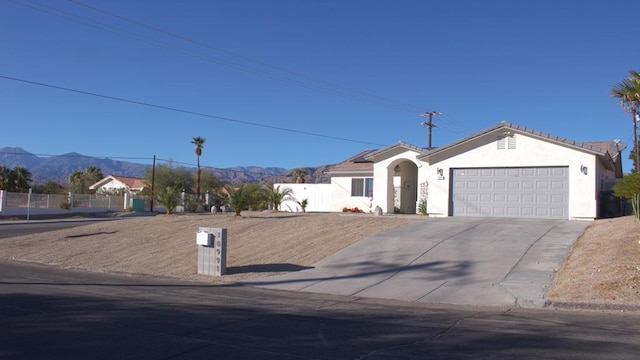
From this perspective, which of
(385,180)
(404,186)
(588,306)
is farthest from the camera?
(404,186)

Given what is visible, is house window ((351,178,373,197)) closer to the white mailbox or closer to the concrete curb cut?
the white mailbox

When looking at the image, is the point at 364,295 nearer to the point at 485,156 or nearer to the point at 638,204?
the point at 638,204

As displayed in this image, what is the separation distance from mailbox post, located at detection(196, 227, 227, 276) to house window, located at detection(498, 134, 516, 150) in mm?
13636

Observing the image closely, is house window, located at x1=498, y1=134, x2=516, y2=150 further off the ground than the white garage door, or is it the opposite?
house window, located at x1=498, y1=134, x2=516, y2=150

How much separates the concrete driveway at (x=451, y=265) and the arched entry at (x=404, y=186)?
992 centimetres

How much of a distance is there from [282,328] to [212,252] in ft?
26.5

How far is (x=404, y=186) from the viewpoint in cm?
3178

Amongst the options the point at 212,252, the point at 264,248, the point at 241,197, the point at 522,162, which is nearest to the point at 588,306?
the point at 212,252

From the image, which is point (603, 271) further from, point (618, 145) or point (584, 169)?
point (618, 145)

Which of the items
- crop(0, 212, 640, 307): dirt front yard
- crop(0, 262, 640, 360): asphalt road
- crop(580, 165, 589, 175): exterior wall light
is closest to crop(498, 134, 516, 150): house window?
crop(580, 165, 589, 175): exterior wall light

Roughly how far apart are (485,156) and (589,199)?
456 cm

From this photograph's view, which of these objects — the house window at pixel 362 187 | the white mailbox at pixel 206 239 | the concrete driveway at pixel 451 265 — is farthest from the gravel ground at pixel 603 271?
the house window at pixel 362 187

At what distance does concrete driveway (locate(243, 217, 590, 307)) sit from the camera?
13039mm

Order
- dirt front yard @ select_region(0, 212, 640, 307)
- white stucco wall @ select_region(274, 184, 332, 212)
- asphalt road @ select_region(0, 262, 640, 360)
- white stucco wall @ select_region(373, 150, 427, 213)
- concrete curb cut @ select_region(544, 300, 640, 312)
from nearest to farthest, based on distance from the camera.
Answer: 1. asphalt road @ select_region(0, 262, 640, 360)
2. concrete curb cut @ select_region(544, 300, 640, 312)
3. dirt front yard @ select_region(0, 212, 640, 307)
4. white stucco wall @ select_region(373, 150, 427, 213)
5. white stucco wall @ select_region(274, 184, 332, 212)
